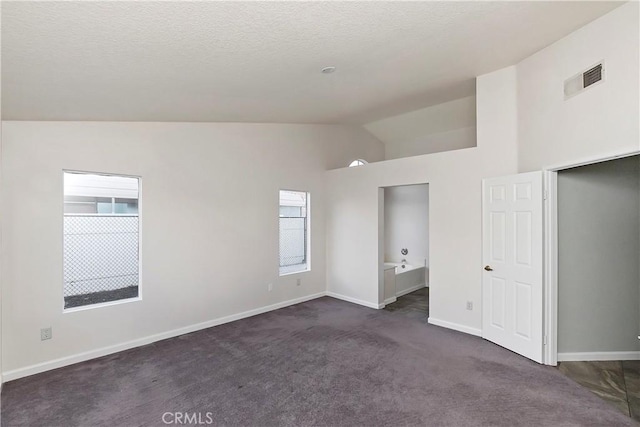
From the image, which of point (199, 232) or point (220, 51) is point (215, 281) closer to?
point (199, 232)

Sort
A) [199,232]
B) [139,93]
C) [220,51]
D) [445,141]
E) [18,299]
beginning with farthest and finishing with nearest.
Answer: [445,141], [199,232], [18,299], [139,93], [220,51]

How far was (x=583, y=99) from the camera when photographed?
269 cm

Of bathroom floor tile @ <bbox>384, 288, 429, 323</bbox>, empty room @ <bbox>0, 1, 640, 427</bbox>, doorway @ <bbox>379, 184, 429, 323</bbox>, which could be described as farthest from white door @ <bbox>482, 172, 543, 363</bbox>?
doorway @ <bbox>379, 184, 429, 323</bbox>

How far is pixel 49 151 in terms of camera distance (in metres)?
3.11

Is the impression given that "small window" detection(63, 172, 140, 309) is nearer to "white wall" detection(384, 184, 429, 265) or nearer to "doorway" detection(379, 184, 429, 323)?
"doorway" detection(379, 184, 429, 323)

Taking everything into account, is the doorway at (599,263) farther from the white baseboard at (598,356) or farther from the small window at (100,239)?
the small window at (100,239)

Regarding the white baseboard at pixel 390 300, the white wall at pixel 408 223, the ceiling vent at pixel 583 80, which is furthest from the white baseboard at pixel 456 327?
the ceiling vent at pixel 583 80

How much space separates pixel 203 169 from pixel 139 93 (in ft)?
5.27

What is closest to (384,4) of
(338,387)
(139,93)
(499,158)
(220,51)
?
(220,51)

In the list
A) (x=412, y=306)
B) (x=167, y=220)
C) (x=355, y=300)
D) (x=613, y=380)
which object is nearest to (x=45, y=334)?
(x=167, y=220)

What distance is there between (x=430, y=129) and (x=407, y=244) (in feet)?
8.41

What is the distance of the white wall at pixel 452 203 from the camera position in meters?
3.80

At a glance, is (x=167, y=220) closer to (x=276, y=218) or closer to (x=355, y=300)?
(x=276, y=218)

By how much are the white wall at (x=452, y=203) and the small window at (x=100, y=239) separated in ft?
11.2
